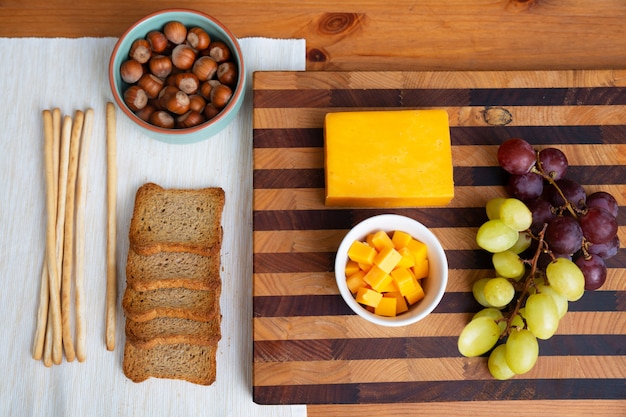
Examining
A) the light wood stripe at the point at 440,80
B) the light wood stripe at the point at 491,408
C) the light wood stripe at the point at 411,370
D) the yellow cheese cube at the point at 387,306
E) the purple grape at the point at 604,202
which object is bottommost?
the light wood stripe at the point at 491,408

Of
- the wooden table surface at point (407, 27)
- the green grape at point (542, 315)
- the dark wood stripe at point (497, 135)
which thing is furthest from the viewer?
the wooden table surface at point (407, 27)

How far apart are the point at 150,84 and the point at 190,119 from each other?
0.12 metres

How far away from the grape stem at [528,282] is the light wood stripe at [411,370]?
112 millimetres

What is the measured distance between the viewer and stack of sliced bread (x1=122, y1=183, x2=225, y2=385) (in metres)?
1.18

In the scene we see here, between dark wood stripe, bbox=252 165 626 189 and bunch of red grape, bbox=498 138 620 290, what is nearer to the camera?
bunch of red grape, bbox=498 138 620 290

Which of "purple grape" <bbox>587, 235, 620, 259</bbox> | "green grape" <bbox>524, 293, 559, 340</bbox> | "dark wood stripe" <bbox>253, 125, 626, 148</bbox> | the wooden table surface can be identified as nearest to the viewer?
"green grape" <bbox>524, 293, 559, 340</bbox>

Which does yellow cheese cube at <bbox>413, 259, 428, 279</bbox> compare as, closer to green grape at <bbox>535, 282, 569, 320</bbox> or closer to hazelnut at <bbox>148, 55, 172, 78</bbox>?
green grape at <bbox>535, 282, 569, 320</bbox>

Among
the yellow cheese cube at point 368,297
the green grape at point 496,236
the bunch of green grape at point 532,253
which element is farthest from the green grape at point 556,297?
the yellow cheese cube at point 368,297

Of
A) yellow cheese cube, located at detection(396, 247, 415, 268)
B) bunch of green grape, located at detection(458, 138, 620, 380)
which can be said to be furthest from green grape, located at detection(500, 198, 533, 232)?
yellow cheese cube, located at detection(396, 247, 415, 268)

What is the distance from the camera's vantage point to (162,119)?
120cm

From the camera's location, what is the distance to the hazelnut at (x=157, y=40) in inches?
47.6

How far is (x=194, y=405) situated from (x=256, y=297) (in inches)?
11.5

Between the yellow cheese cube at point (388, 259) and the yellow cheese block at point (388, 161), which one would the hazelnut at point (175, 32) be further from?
the yellow cheese cube at point (388, 259)

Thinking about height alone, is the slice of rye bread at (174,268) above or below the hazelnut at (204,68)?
below
